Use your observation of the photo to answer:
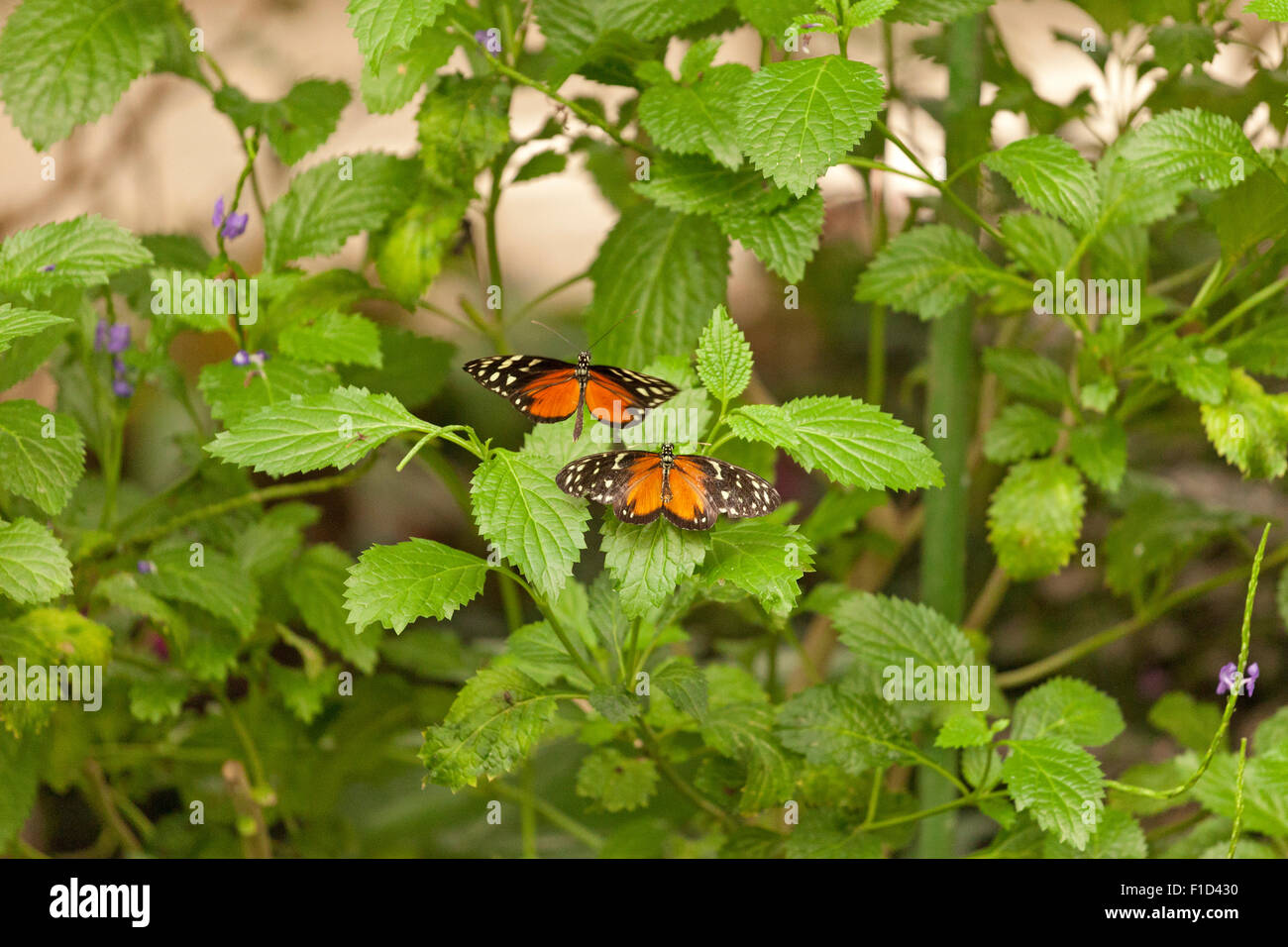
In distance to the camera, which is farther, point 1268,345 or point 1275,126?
point 1275,126

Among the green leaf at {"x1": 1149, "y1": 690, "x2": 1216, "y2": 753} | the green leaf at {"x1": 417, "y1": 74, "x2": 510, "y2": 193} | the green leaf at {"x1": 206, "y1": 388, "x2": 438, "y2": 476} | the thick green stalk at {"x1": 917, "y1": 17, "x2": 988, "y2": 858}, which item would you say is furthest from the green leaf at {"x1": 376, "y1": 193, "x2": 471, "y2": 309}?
the green leaf at {"x1": 1149, "y1": 690, "x2": 1216, "y2": 753}

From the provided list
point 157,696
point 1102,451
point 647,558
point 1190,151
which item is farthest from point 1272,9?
point 157,696

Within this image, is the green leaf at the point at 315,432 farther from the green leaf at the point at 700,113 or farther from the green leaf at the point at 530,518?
the green leaf at the point at 700,113

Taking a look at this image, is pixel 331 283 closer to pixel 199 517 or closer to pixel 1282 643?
pixel 199 517

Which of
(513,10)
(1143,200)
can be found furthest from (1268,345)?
(513,10)

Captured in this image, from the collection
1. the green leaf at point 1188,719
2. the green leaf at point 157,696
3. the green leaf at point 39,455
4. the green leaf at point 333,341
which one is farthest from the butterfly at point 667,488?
the green leaf at point 1188,719
